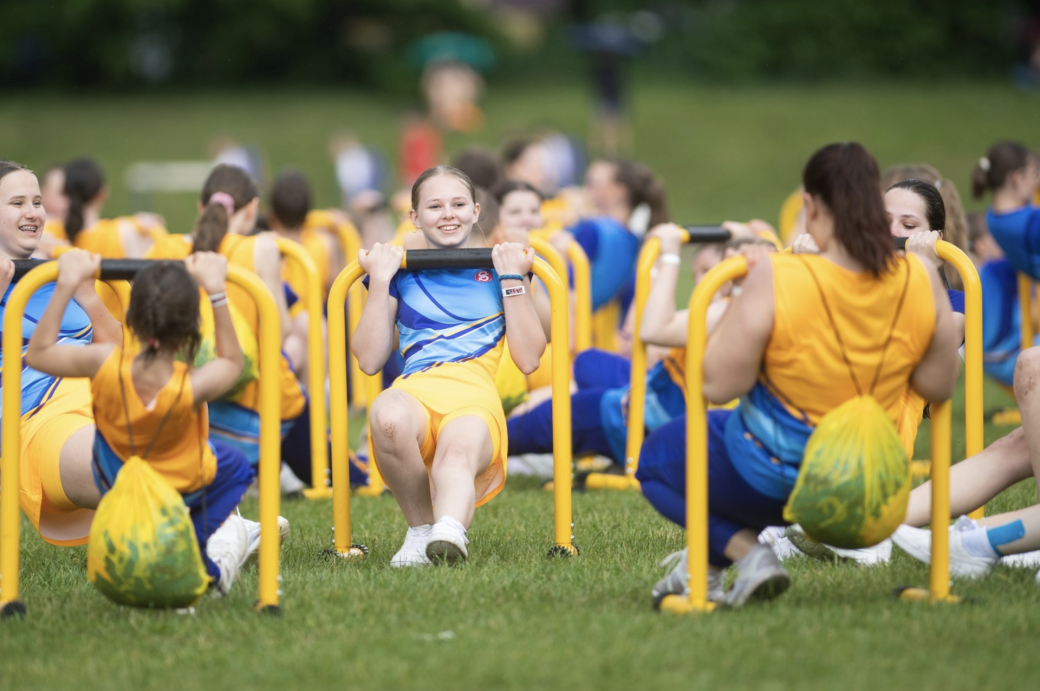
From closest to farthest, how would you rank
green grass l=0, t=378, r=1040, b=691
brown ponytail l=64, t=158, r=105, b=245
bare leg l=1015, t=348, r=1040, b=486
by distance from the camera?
1. green grass l=0, t=378, r=1040, b=691
2. bare leg l=1015, t=348, r=1040, b=486
3. brown ponytail l=64, t=158, r=105, b=245

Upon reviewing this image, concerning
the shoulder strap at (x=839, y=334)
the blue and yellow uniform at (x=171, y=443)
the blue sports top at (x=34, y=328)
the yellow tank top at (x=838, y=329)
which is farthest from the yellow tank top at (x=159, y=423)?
the shoulder strap at (x=839, y=334)

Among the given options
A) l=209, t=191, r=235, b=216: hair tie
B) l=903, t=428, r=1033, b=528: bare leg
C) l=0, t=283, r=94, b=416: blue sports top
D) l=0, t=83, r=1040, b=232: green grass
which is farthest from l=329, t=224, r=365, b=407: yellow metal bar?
l=0, t=83, r=1040, b=232: green grass

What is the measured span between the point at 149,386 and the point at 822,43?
3140 centimetres

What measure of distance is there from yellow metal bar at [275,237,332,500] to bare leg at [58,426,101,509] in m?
1.63

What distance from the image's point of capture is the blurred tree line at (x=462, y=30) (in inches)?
1280

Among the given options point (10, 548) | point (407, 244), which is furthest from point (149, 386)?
point (407, 244)

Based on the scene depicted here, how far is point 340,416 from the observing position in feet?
Result: 16.6

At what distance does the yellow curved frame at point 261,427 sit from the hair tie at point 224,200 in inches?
93.7

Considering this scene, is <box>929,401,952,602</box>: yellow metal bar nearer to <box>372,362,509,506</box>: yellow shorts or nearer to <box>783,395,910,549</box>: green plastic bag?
<box>783,395,910,549</box>: green plastic bag

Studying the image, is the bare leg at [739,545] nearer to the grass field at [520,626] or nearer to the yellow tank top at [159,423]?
the grass field at [520,626]

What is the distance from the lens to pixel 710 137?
91.1 ft

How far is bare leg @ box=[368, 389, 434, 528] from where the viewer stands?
4766mm

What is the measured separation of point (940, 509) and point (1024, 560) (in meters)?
0.83

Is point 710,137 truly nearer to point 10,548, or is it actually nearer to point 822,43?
point 822,43
